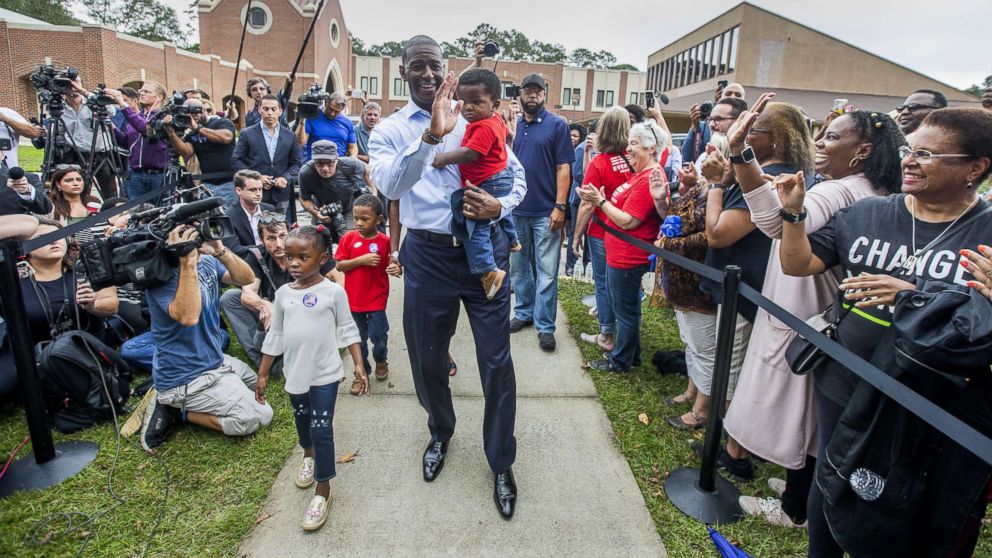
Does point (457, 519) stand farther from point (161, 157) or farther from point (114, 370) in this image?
point (161, 157)

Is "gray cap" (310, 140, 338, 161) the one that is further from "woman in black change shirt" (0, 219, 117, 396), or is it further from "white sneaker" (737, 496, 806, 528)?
"white sneaker" (737, 496, 806, 528)

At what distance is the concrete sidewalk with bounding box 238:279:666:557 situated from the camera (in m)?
2.50

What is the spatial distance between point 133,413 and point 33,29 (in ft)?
108

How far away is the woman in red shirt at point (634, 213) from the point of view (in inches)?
150

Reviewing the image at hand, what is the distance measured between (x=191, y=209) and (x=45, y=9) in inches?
2385

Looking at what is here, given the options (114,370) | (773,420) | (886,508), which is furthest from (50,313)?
(886,508)

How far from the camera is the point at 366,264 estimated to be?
3.89 m

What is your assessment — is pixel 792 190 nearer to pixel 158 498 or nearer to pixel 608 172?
pixel 608 172

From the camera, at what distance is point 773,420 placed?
2.56 meters

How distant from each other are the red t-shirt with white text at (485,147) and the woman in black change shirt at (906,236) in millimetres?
1303

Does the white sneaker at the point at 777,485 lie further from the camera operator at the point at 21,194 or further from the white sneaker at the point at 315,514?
the camera operator at the point at 21,194

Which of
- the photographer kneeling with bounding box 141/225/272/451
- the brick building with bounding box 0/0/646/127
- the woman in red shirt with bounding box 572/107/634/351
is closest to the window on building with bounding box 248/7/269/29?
the brick building with bounding box 0/0/646/127

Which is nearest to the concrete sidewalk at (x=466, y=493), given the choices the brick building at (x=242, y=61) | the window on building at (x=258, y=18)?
the brick building at (x=242, y=61)

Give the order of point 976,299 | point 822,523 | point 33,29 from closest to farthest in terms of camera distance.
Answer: point 976,299
point 822,523
point 33,29
